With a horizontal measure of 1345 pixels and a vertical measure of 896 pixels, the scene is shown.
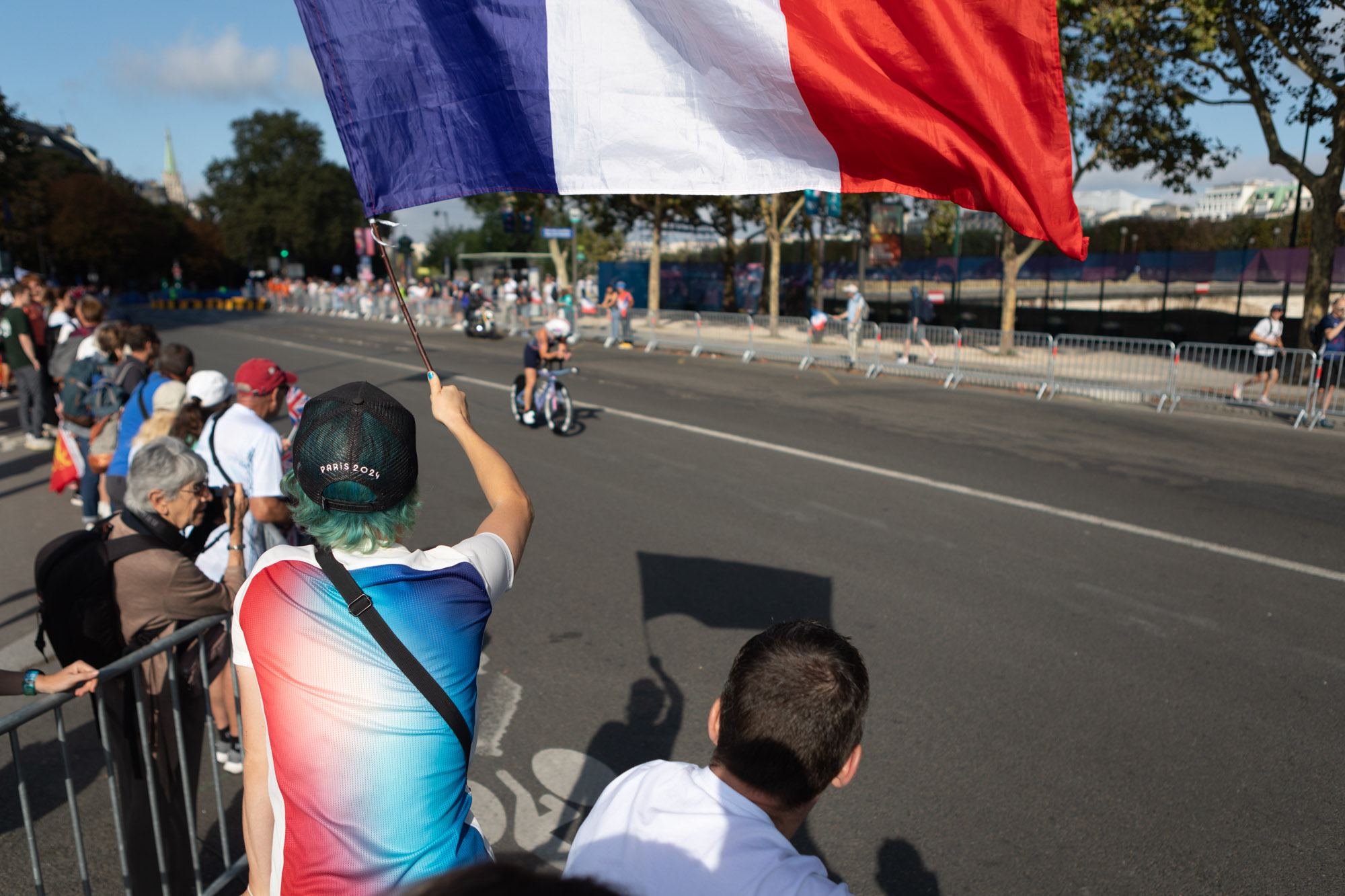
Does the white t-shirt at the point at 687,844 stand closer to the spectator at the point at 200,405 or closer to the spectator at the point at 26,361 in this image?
the spectator at the point at 200,405

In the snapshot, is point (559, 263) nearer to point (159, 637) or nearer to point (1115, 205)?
point (1115, 205)

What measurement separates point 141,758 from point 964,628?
4277 mm

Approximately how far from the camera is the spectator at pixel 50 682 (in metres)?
2.41

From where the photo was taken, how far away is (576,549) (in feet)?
21.6

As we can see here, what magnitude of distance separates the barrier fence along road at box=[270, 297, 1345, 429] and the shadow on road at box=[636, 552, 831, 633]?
9683 millimetres

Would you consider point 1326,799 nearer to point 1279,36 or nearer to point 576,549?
point 576,549

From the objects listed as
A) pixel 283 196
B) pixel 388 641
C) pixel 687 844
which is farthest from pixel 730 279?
pixel 283 196

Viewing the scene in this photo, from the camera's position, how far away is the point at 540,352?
36.1 feet

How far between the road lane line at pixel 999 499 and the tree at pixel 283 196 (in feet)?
221

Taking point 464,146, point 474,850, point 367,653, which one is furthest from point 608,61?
point 474,850

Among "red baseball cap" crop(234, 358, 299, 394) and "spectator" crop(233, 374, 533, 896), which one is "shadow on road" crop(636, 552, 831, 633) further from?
"spectator" crop(233, 374, 533, 896)

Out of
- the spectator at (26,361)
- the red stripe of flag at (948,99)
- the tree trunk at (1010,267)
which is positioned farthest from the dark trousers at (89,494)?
the tree trunk at (1010,267)

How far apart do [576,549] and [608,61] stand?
4.44 m

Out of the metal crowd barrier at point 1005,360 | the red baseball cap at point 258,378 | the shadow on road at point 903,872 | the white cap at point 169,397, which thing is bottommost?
the shadow on road at point 903,872
